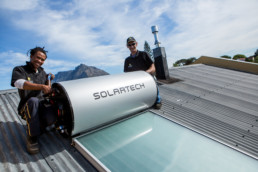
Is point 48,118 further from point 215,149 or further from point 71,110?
point 215,149

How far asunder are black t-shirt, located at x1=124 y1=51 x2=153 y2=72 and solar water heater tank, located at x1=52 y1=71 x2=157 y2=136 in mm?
1125

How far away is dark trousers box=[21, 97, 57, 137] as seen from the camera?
229 cm

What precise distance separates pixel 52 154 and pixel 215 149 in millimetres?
2458

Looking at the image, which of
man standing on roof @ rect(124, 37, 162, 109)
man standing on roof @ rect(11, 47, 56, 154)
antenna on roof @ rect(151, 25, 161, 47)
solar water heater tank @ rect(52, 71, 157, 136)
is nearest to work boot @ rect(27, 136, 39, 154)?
man standing on roof @ rect(11, 47, 56, 154)

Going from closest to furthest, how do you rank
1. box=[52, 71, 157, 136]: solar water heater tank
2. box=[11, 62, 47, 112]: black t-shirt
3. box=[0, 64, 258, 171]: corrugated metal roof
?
1. box=[0, 64, 258, 171]: corrugated metal roof
2. box=[52, 71, 157, 136]: solar water heater tank
3. box=[11, 62, 47, 112]: black t-shirt

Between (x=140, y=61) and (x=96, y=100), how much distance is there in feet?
7.50

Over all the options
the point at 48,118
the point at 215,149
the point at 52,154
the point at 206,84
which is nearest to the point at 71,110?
the point at 48,118

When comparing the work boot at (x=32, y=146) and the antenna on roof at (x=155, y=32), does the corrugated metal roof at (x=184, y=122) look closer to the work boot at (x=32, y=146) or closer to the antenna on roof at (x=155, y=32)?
the work boot at (x=32, y=146)

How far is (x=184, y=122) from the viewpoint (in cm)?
342

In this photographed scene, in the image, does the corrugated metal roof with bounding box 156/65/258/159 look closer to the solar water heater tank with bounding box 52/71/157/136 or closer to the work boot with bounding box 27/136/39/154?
the solar water heater tank with bounding box 52/71/157/136

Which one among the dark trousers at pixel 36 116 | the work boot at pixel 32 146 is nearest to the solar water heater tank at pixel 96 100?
the dark trousers at pixel 36 116

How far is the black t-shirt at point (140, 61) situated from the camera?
4.36 m

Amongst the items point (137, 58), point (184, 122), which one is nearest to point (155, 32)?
point (137, 58)

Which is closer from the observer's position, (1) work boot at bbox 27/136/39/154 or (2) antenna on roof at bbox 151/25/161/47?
(1) work boot at bbox 27/136/39/154
